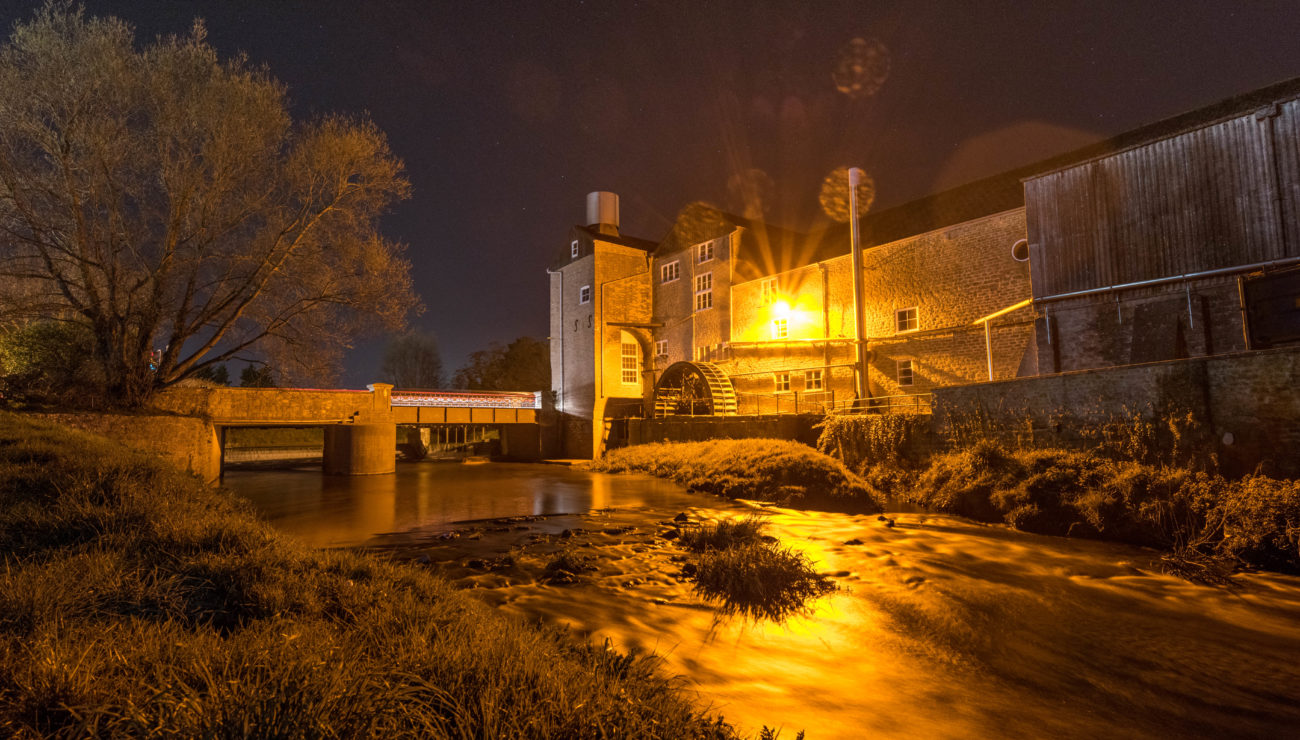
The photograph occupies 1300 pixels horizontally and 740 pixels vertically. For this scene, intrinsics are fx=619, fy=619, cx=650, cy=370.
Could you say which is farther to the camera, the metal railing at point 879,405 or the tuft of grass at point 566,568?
the metal railing at point 879,405

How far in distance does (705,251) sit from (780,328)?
653 centimetres

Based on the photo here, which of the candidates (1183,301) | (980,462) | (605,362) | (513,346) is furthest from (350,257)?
(513,346)

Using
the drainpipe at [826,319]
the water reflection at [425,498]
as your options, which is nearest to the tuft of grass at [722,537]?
the water reflection at [425,498]

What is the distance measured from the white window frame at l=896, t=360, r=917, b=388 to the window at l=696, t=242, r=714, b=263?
11405 millimetres

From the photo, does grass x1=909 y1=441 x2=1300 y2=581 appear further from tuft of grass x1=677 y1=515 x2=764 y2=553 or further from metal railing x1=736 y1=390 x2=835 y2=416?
metal railing x1=736 y1=390 x2=835 y2=416

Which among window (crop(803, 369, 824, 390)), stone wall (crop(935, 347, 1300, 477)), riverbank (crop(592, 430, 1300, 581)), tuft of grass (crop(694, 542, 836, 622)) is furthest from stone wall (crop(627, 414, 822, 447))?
tuft of grass (crop(694, 542, 836, 622))

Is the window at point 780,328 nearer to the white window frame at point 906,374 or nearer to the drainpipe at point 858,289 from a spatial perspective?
the drainpipe at point 858,289

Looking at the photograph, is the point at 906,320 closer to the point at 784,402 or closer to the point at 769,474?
the point at 784,402

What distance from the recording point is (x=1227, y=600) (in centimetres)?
680

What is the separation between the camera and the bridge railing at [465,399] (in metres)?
30.9

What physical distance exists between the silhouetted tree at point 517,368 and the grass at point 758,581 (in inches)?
2011

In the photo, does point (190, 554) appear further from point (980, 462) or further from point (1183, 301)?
point (1183, 301)

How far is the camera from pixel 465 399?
33000mm

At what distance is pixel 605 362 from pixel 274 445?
36840mm
